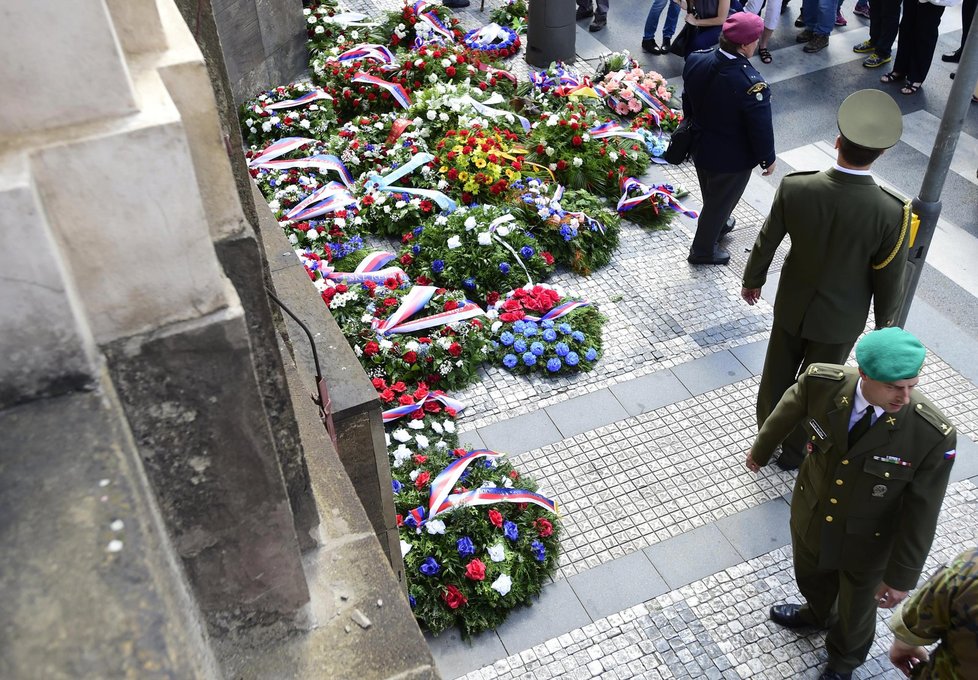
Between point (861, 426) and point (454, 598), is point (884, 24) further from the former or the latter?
point (454, 598)

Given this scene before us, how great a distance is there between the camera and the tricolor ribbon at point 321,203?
7098 millimetres

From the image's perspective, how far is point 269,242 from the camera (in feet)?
13.3

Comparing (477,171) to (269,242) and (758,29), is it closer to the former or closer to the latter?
(758,29)

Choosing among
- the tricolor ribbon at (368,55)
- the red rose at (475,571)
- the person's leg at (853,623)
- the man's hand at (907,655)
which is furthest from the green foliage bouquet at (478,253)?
the man's hand at (907,655)

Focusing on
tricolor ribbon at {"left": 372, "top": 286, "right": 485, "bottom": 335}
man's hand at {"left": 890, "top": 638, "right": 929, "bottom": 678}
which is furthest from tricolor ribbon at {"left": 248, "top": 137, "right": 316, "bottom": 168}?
man's hand at {"left": 890, "top": 638, "right": 929, "bottom": 678}

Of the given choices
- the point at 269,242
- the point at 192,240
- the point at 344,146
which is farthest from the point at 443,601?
the point at 344,146

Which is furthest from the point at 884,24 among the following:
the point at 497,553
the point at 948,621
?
the point at 948,621

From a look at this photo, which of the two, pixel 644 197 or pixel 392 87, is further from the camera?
pixel 392 87

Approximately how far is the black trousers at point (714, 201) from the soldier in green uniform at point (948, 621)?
382cm

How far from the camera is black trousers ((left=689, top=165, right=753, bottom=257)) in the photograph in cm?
643

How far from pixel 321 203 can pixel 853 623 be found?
4.91 metres

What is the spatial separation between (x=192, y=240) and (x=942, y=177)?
426cm

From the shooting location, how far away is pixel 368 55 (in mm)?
8969

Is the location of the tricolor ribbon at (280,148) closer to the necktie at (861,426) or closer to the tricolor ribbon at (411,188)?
the tricolor ribbon at (411,188)
